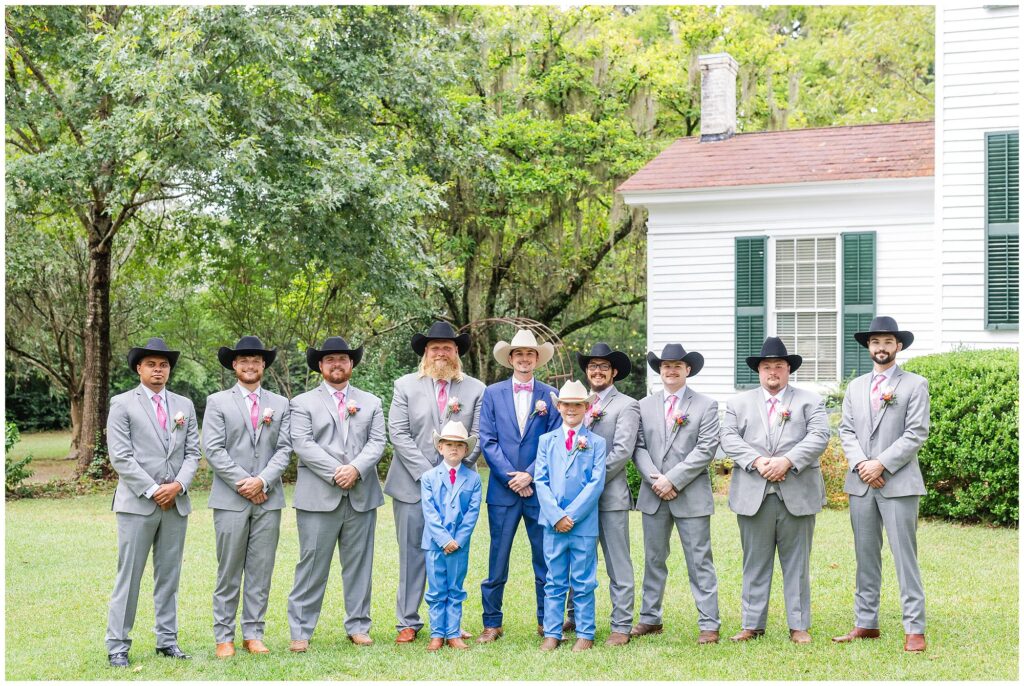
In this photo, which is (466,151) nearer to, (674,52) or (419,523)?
(674,52)

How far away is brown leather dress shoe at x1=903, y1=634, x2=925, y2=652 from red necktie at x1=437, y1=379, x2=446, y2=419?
131 inches

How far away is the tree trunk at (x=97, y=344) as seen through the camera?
55.9 feet

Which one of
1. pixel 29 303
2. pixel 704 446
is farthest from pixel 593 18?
pixel 704 446

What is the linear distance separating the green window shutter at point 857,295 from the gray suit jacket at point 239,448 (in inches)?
394

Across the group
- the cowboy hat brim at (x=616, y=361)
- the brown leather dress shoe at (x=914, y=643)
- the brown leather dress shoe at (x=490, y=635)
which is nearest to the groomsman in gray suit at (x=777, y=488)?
the brown leather dress shoe at (x=914, y=643)

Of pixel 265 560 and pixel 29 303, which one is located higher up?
pixel 29 303

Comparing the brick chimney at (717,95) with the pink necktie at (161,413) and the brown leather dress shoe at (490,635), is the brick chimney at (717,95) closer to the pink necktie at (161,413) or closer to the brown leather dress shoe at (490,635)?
the brown leather dress shoe at (490,635)

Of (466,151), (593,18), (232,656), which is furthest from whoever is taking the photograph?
(593,18)

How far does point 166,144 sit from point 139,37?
5.03ft

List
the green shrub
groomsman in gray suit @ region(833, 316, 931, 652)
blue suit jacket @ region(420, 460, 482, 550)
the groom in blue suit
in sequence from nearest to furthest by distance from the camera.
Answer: groomsman in gray suit @ region(833, 316, 931, 652) → blue suit jacket @ region(420, 460, 482, 550) → the groom in blue suit → the green shrub

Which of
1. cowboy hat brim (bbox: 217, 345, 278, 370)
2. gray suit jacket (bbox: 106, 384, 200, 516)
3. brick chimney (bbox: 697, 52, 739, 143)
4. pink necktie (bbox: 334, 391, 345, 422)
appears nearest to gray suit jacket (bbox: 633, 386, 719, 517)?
pink necktie (bbox: 334, 391, 345, 422)

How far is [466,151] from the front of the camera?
17.4m

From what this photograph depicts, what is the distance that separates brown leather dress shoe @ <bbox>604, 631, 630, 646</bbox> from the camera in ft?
22.3

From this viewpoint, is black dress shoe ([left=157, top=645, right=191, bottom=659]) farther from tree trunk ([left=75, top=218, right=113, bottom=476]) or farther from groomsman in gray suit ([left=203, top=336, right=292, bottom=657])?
tree trunk ([left=75, top=218, right=113, bottom=476])
